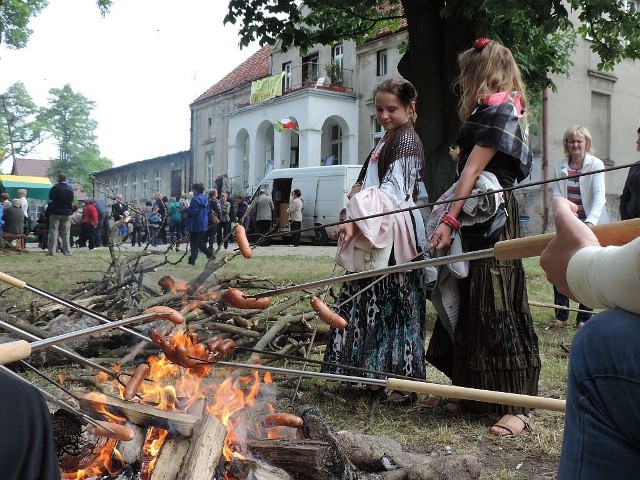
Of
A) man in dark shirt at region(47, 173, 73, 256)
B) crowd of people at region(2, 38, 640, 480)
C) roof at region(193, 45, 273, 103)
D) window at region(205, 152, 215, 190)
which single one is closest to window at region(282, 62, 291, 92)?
roof at region(193, 45, 273, 103)

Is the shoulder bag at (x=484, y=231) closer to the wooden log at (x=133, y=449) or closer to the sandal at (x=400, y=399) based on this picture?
the sandal at (x=400, y=399)

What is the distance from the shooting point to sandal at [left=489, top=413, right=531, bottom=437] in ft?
9.93

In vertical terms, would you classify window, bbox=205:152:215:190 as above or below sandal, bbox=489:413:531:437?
above

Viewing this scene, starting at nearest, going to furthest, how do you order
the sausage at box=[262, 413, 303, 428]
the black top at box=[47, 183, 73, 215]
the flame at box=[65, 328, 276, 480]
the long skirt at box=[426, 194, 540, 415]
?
the flame at box=[65, 328, 276, 480] < the sausage at box=[262, 413, 303, 428] < the long skirt at box=[426, 194, 540, 415] < the black top at box=[47, 183, 73, 215]

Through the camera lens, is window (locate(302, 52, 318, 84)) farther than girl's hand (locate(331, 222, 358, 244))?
Yes

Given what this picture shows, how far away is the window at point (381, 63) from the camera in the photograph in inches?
971

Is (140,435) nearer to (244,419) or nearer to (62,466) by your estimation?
(62,466)

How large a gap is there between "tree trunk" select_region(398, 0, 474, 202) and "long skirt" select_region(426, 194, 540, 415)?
3.69 m

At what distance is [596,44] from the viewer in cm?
979

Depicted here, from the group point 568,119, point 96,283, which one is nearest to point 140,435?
point 96,283

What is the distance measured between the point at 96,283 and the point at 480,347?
422 centimetres

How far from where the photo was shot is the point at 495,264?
3152 millimetres

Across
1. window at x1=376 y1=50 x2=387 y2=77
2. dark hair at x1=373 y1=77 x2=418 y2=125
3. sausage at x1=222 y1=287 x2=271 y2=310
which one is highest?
window at x1=376 y1=50 x2=387 y2=77

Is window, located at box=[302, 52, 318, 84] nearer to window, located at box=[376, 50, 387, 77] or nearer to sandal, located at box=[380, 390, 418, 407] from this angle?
window, located at box=[376, 50, 387, 77]
